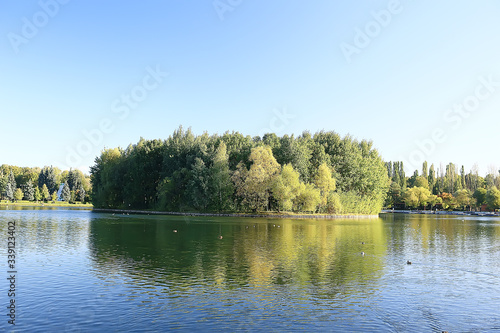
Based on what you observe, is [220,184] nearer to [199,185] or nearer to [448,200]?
[199,185]

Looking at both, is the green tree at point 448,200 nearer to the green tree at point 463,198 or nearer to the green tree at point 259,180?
the green tree at point 463,198

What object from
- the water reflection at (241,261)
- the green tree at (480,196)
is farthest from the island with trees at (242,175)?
the green tree at (480,196)

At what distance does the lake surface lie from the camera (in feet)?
56.7

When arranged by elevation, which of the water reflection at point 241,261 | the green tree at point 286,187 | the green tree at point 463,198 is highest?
the green tree at point 286,187

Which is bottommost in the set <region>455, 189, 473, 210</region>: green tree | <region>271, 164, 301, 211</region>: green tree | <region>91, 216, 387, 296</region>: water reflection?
<region>91, 216, 387, 296</region>: water reflection

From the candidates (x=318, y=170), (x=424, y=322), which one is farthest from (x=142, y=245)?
(x=318, y=170)

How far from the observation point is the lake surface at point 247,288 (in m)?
17.3

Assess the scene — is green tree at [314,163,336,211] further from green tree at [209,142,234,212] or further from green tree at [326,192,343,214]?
green tree at [209,142,234,212]

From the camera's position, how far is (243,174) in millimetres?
105812

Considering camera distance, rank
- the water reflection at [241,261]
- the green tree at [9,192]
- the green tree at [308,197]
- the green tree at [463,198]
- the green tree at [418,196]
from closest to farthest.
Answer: the water reflection at [241,261] → the green tree at [308,197] → the green tree at [463,198] → the green tree at [418,196] → the green tree at [9,192]

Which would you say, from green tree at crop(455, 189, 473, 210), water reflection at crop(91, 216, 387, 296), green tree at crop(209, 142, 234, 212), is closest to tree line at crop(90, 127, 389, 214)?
green tree at crop(209, 142, 234, 212)

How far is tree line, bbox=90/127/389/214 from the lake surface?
61201 mm

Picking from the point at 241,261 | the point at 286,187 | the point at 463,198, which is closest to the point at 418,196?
the point at 463,198

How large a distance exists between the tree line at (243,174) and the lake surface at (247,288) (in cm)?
6120
